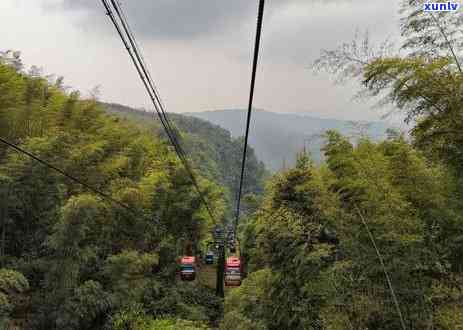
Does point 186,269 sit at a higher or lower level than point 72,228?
lower

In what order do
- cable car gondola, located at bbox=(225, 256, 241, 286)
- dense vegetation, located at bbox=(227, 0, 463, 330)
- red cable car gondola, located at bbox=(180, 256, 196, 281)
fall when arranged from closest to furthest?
dense vegetation, located at bbox=(227, 0, 463, 330) → cable car gondola, located at bbox=(225, 256, 241, 286) → red cable car gondola, located at bbox=(180, 256, 196, 281)

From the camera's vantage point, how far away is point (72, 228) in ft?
28.2

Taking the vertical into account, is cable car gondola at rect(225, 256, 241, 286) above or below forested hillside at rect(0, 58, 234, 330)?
below

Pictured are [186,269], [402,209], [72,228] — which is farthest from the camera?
[186,269]

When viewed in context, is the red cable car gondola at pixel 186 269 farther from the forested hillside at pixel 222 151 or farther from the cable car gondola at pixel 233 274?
the forested hillside at pixel 222 151

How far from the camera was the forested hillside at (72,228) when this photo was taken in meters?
8.69

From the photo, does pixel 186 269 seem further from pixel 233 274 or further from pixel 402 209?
pixel 402 209

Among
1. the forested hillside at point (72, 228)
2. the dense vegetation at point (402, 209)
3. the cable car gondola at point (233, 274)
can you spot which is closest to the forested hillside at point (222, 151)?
the cable car gondola at point (233, 274)

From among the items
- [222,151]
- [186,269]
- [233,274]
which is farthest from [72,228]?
[222,151]

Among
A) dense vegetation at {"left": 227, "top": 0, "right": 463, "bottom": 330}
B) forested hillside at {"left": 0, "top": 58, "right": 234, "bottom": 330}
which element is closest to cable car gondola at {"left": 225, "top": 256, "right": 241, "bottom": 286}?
forested hillside at {"left": 0, "top": 58, "right": 234, "bottom": 330}

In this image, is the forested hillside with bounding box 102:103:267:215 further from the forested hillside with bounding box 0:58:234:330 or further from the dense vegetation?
the dense vegetation

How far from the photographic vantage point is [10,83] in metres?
10.5

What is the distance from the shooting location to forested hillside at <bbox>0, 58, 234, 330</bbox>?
8688mm

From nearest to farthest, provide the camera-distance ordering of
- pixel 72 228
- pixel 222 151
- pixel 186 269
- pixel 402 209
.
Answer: pixel 402 209 → pixel 72 228 → pixel 186 269 → pixel 222 151
